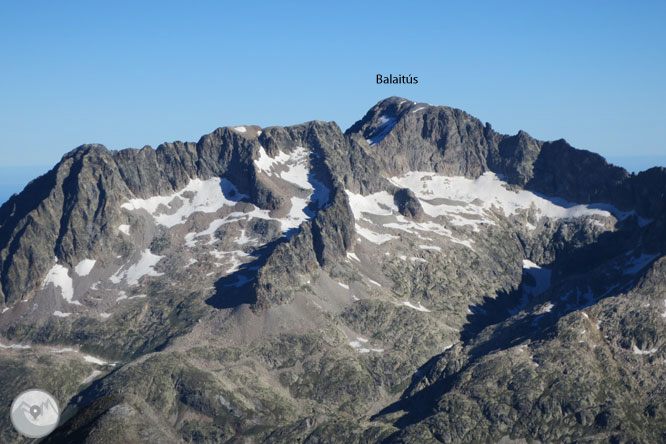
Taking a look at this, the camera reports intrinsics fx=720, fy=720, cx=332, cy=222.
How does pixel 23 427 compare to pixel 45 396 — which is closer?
pixel 23 427

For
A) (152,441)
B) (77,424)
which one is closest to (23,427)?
(77,424)

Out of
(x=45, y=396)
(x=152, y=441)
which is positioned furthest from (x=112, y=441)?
(x=45, y=396)

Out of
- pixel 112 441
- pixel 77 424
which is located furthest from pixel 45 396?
pixel 112 441

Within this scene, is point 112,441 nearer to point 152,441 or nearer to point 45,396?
point 152,441

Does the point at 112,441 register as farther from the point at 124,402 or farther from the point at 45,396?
the point at 45,396

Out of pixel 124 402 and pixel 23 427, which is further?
pixel 124 402

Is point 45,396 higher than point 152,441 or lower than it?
higher

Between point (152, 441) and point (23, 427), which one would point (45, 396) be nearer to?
point (23, 427)
